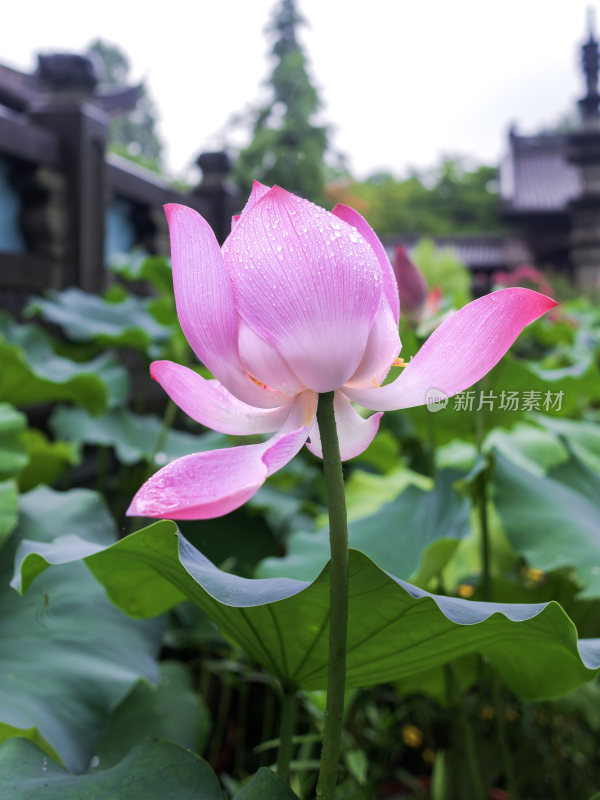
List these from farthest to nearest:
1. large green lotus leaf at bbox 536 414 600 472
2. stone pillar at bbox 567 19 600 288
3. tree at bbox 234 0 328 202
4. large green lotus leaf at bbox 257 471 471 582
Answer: tree at bbox 234 0 328 202, stone pillar at bbox 567 19 600 288, large green lotus leaf at bbox 536 414 600 472, large green lotus leaf at bbox 257 471 471 582

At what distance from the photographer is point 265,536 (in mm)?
1280

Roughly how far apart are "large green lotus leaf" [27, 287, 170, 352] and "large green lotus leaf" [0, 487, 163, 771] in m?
0.92

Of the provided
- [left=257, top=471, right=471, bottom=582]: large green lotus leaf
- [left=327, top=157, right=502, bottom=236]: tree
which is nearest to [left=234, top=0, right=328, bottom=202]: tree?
[left=327, top=157, right=502, bottom=236]: tree

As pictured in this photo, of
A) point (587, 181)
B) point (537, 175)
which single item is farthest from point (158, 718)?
point (537, 175)

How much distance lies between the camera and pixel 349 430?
41 centimetres

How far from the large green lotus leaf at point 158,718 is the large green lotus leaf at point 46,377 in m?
0.58

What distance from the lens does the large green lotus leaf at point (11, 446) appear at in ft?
3.21

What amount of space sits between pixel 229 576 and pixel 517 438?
896 millimetres

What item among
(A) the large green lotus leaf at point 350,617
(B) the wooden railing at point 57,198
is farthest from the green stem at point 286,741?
(B) the wooden railing at point 57,198

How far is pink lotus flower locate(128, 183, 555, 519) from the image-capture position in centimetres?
34

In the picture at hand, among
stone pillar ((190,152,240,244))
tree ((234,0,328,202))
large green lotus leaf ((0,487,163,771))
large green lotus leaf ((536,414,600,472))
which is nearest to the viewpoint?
large green lotus leaf ((0,487,163,771))

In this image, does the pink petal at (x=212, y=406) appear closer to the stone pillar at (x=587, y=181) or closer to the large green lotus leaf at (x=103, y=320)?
the large green lotus leaf at (x=103, y=320)

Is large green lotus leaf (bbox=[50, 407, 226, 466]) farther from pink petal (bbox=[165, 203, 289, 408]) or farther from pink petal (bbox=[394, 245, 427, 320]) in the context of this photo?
pink petal (bbox=[165, 203, 289, 408])

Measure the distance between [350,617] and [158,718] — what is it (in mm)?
620
